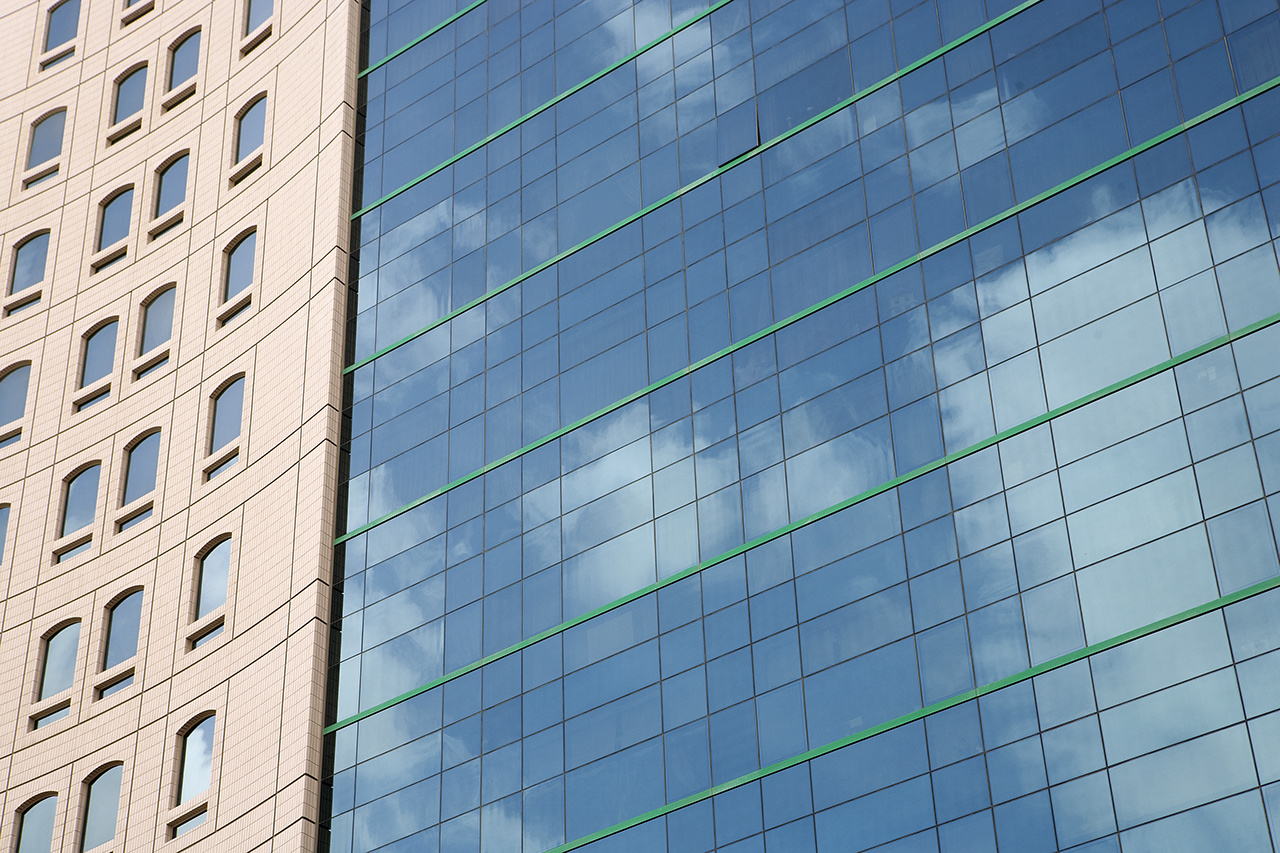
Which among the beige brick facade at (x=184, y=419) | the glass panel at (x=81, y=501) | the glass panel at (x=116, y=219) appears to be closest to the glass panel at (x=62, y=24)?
the beige brick facade at (x=184, y=419)

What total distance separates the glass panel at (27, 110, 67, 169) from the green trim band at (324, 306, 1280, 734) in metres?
27.8

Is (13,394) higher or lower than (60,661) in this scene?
higher

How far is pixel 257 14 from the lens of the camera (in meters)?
59.2

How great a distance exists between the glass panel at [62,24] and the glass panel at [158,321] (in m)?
→ 14.6

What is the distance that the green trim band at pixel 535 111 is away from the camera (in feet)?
158

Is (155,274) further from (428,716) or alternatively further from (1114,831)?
(1114,831)

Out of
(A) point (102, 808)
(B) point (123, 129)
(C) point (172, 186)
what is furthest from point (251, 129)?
(A) point (102, 808)

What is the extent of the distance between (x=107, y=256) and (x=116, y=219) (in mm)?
1917

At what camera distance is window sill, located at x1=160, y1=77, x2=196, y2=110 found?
5931cm

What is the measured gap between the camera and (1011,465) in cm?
3759

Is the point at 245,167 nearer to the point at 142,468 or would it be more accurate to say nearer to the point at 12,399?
the point at 142,468

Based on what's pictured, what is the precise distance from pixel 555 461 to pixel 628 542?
3473 mm

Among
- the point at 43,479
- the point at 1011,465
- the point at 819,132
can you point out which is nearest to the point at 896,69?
the point at 819,132

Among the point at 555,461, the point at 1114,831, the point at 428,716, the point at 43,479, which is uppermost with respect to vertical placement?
the point at 43,479
